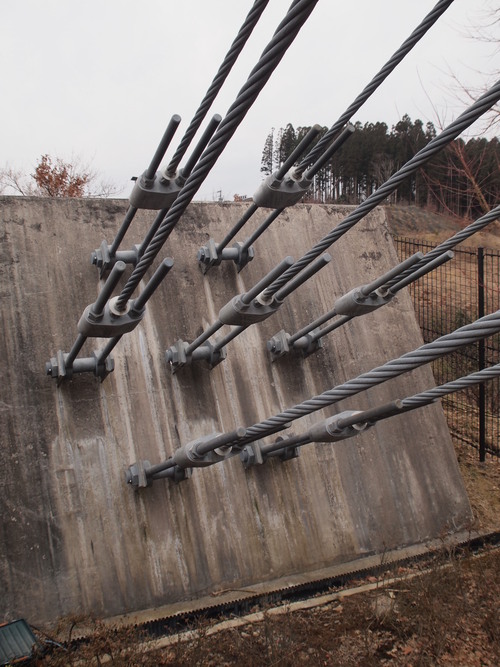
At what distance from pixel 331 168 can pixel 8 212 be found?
32.4m

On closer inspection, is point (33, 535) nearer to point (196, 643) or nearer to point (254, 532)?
point (196, 643)

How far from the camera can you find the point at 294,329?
22.4 ft

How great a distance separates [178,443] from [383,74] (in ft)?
12.1

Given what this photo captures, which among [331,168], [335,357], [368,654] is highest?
[331,168]

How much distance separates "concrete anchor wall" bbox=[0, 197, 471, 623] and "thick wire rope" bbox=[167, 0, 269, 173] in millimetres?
2528

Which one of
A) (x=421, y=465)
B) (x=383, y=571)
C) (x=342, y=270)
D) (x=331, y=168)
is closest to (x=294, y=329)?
(x=342, y=270)

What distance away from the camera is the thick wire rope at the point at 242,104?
257cm

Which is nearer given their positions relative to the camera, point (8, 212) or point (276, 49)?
point (276, 49)

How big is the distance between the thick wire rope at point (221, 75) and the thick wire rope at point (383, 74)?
0.98 meters

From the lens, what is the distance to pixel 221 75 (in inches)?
130

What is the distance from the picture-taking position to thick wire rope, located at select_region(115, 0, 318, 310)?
8.44 feet

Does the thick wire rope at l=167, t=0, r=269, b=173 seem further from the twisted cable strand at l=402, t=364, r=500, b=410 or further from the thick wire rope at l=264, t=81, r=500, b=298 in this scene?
the twisted cable strand at l=402, t=364, r=500, b=410

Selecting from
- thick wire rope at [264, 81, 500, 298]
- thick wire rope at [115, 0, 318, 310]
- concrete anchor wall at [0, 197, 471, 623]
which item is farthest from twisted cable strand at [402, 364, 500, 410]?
concrete anchor wall at [0, 197, 471, 623]

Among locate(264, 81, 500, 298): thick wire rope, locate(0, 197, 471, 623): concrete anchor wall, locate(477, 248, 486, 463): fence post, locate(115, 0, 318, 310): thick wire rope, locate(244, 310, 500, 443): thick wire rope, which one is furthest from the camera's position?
locate(477, 248, 486, 463): fence post
